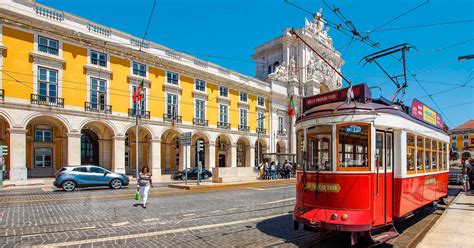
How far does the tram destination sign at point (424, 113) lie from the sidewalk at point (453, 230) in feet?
9.29

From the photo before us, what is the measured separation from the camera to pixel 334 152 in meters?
6.00

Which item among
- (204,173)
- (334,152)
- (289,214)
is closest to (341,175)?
(334,152)

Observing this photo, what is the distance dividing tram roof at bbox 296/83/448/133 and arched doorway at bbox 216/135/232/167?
3211cm

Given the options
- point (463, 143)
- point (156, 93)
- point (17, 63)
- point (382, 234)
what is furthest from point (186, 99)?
point (382, 234)

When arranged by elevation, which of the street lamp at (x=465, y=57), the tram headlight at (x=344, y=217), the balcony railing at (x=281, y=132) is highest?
the street lamp at (x=465, y=57)


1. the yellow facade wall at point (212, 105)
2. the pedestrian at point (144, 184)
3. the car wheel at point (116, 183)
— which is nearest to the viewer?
the pedestrian at point (144, 184)

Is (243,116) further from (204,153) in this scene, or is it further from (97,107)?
(97,107)

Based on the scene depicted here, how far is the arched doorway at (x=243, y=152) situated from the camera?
42000 millimetres

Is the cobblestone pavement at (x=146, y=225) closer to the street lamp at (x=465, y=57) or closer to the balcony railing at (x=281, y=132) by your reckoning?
the street lamp at (x=465, y=57)

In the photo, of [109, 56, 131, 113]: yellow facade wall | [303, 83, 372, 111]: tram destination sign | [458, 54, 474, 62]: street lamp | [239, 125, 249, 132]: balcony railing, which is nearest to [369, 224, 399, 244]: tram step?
[303, 83, 372, 111]: tram destination sign

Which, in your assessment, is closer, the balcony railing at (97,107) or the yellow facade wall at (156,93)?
the balcony railing at (97,107)

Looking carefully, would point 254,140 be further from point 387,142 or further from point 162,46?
point 387,142

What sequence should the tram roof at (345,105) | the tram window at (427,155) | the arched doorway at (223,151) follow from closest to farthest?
the tram roof at (345,105) → the tram window at (427,155) → the arched doorway at (223,151)

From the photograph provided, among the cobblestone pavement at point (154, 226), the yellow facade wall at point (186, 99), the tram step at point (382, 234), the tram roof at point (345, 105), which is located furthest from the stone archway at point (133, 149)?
the tram step at point (382, 234)
